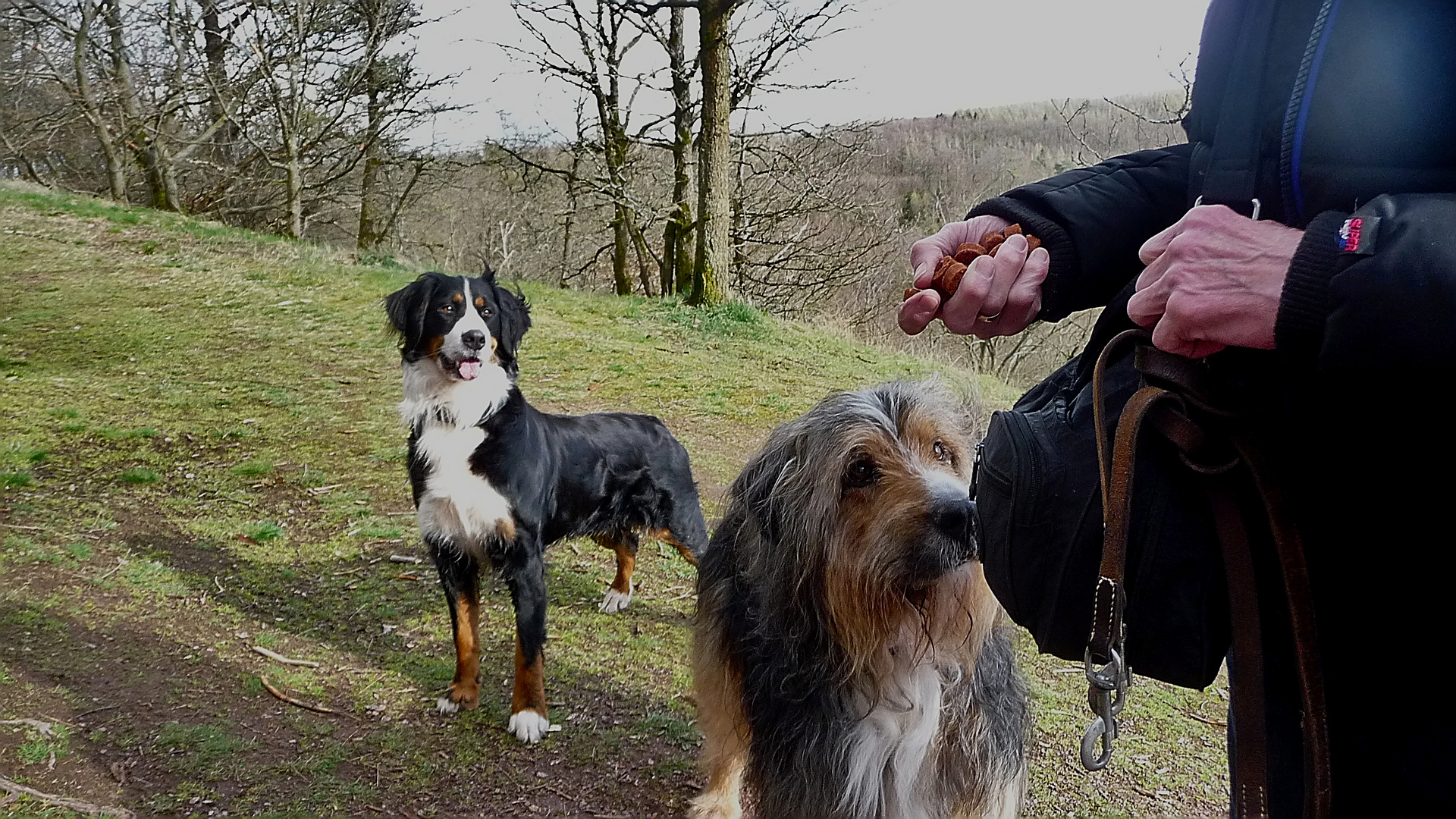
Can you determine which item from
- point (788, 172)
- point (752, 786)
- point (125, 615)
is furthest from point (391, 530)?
point (788, 172)

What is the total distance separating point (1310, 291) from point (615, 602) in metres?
4.18

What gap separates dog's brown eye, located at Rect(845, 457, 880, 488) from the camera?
2395mm

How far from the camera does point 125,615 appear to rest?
166 inches

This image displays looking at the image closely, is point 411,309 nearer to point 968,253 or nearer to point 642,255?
point 968,253

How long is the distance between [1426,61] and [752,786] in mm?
2404

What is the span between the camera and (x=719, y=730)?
3090 millimetres

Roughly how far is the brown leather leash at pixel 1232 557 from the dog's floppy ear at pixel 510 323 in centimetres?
325

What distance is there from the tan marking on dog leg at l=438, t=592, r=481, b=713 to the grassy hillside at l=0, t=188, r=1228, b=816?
0.07 meters

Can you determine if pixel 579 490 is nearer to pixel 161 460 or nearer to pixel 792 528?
pixel 792 528

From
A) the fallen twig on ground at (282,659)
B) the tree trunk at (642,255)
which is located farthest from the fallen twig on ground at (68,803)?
the tree trunk at (642,255)

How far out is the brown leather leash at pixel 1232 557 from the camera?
1.13 meters

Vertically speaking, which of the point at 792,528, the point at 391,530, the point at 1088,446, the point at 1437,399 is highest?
the point at 1437,399

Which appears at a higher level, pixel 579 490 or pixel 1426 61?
pixel 1426 61

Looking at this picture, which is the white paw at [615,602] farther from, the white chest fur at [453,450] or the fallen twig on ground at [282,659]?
the fallen twig on ground at [282,659]
